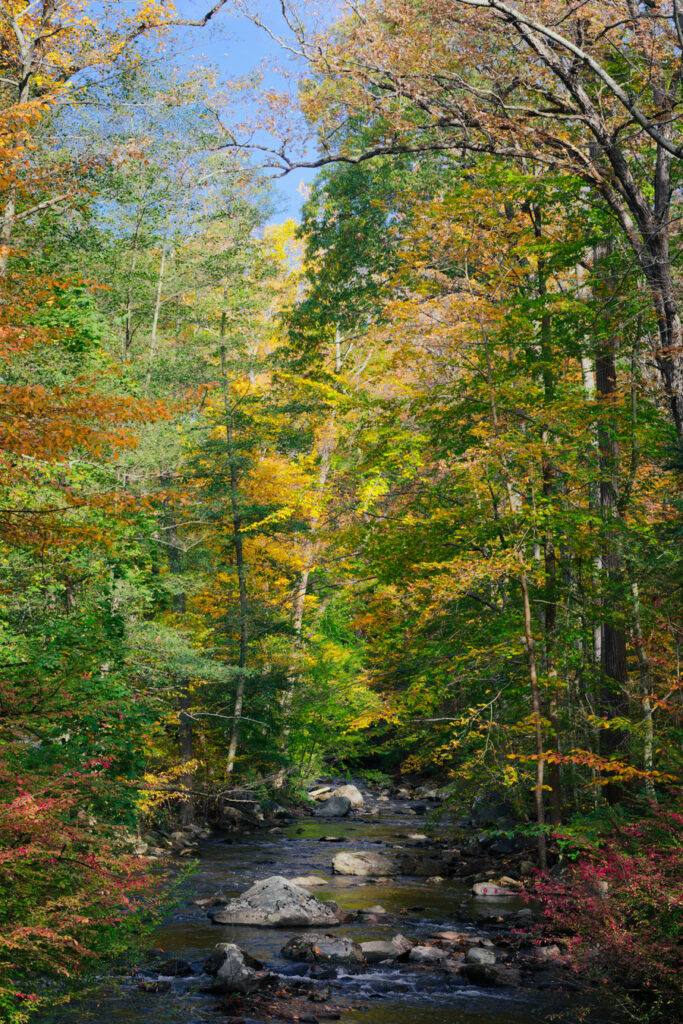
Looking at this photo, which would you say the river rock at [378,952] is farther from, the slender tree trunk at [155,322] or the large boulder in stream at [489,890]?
the slender tree trunk at [155,322]

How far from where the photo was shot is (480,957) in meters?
8.47

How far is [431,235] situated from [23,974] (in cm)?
1052

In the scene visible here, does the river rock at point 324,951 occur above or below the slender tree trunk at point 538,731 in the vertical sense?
below

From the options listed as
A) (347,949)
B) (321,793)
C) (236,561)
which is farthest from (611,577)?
(321,793)

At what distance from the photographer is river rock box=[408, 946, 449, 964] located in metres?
8.68

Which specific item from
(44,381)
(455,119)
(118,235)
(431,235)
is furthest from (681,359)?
(118,235)

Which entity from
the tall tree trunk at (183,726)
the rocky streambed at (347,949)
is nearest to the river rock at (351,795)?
the tall tree trunk at (183,726)

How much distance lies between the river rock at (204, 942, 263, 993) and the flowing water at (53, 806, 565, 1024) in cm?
18

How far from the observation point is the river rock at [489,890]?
39.5 ft

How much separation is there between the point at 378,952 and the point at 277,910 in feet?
6.88

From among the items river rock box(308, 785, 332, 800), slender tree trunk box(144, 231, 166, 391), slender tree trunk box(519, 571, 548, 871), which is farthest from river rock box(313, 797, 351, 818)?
slender tree trunk box(519, 571, 548, 871)

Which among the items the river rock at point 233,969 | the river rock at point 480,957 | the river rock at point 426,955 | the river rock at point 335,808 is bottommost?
the river rock at point 335,808

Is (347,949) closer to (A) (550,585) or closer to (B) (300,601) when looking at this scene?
(A) (550,585)

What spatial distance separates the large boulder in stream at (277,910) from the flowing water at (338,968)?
0.67ft
